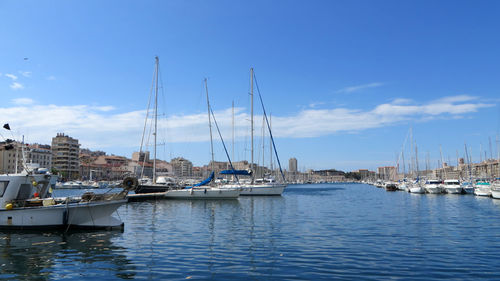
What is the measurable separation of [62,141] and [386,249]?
600 feet

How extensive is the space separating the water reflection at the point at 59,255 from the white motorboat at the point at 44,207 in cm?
79

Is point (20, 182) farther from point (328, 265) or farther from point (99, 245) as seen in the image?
point (328, 265)

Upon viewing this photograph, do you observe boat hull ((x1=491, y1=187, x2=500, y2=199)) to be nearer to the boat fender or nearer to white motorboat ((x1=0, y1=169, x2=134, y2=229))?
the boat fender

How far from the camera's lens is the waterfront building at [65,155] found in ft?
563

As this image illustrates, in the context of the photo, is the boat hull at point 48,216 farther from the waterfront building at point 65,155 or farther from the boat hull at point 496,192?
the waterfront building at point 65,155

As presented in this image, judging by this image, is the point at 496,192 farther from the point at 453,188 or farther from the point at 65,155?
the point at 65,155

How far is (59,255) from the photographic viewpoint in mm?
17000

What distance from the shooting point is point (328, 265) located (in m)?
14.6

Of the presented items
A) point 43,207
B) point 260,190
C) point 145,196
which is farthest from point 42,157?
point 43,207

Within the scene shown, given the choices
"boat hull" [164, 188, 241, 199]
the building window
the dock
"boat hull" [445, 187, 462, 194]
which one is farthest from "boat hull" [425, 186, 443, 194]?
the building window

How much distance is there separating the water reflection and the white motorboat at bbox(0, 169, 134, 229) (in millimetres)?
785

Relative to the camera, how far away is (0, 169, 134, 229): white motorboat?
22969 millimetres

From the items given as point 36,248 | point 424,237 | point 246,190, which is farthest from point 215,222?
point 246,190

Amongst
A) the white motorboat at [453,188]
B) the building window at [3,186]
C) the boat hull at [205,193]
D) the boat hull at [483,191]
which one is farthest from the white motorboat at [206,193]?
the white motorboat at [453,188]
